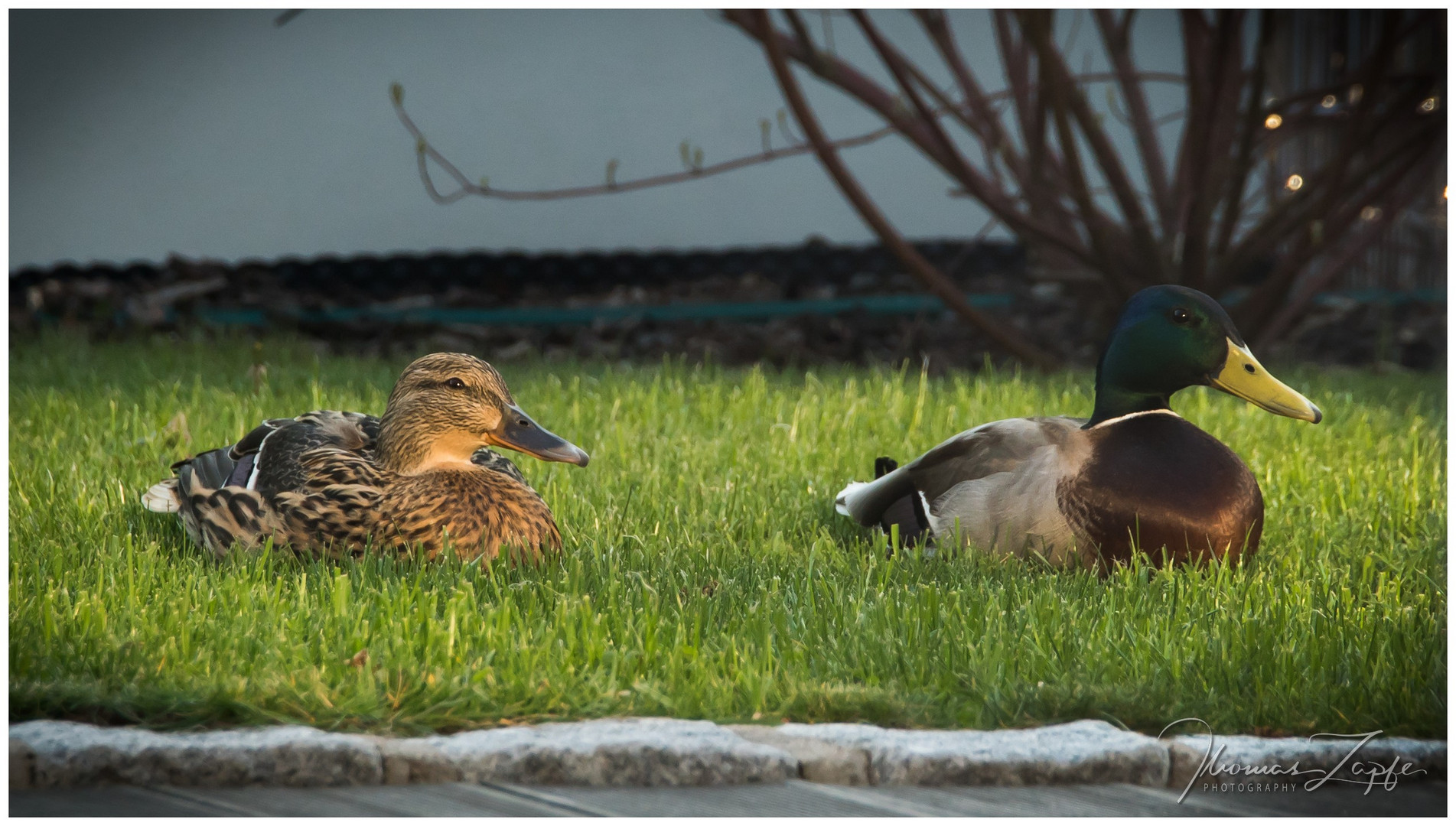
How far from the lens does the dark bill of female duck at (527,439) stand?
2.57m

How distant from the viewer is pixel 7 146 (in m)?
2.43

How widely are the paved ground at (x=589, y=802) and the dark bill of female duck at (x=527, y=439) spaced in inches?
34.0

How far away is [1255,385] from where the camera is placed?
2.71 m

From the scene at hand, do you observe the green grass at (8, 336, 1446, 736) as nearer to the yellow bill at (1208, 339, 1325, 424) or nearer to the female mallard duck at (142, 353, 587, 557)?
the female mallard duck at (142, 353, 587, 557)

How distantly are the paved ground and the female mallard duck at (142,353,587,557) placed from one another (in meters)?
0.86

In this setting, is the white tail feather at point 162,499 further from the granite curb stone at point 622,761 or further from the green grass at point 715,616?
the granite curb stone at point 622,761

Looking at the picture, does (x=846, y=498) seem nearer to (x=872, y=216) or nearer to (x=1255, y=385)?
(x=1255, y=385)

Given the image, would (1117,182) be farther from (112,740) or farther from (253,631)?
(112,740)

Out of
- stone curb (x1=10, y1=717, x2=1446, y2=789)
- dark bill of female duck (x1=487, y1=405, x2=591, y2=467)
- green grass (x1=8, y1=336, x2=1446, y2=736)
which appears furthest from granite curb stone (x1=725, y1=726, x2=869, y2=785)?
dark bill of female duck (x1=487, y1=405, x2=591, y2=467)

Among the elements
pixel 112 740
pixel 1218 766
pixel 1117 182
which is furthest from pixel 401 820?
pixel 1117 182

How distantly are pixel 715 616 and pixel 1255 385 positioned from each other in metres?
1.20

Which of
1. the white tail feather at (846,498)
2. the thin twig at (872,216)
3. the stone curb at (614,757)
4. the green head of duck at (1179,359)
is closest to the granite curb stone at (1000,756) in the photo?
the stone curb at (614,757)

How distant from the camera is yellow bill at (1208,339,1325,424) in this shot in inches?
106

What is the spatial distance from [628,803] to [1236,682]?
3.32ft
